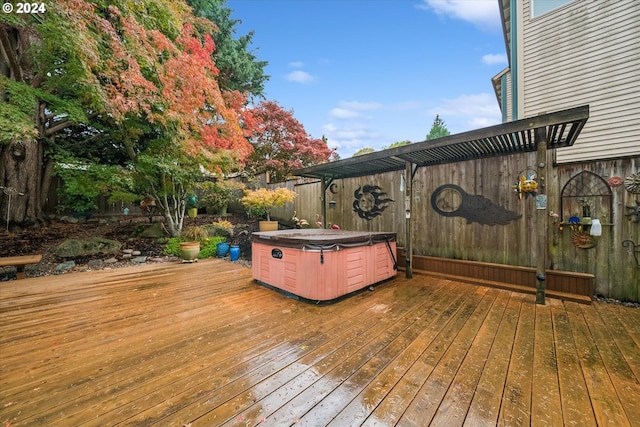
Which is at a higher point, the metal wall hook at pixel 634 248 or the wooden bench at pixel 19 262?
the metal wall hook at pixel 634 248

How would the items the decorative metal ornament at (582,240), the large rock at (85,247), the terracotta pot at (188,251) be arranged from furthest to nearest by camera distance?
the terracotta pot at (188,251) < the large rock at (85,247) < the decorative metal ornament at (582,240)

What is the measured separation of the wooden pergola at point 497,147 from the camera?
276 cm

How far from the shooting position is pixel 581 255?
3.29 m

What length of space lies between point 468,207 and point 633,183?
1764 millimetres

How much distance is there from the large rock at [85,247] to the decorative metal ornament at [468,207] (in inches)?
278

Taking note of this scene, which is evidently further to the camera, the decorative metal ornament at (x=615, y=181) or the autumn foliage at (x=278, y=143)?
the autumn foliage at (x=278, y=143)

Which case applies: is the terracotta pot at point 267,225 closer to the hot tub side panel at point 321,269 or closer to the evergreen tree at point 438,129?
the hot tub side panel at point 321,269

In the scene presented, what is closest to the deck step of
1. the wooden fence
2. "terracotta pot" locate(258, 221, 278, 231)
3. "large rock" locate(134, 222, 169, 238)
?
A: the wooden fence

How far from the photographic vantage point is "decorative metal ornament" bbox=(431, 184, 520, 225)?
3883mm

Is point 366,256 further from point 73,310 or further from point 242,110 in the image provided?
point 242,110

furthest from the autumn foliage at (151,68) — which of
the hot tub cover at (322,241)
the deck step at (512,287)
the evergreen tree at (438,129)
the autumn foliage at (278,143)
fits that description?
the evergreen tree at (438,129)

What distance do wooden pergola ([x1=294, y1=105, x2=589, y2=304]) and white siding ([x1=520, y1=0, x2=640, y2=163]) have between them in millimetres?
1741

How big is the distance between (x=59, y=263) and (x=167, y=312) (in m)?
3.98

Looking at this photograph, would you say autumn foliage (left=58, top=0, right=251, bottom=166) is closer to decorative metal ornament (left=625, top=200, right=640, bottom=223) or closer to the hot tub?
the hot tub
